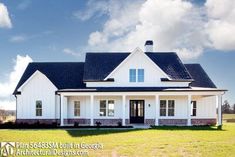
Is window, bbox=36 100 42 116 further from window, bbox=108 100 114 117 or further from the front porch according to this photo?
window, bbox=108 100 114 117

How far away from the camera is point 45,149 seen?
16.7 m

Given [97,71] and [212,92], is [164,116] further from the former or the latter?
[97,71]

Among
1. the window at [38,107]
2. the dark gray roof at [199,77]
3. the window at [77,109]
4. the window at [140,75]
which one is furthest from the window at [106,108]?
the dark gray roof at [199,77]

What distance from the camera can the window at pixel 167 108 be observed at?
1435 inches

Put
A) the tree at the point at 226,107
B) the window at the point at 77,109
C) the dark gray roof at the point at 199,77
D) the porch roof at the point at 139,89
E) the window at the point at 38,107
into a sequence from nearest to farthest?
the porch roof at the point at 139,89 → the window at the point at 38,107 → the window at the point at 77,109 → the dark gray roof at the point at 199,77 → the tree at the point at 226,107

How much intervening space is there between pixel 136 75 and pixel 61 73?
802 cm

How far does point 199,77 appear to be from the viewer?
39500 millimetres

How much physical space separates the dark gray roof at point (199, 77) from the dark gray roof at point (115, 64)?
1.89 meters

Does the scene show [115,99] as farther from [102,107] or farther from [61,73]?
[61,73]

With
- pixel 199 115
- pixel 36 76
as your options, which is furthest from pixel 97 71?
pixel 199 115

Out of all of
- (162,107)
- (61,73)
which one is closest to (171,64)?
(162,107)

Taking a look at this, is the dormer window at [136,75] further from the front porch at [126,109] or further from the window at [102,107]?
the window at [102,107]

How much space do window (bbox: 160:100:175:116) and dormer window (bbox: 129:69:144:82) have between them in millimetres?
2954

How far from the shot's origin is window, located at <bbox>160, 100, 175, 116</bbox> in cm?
3644
